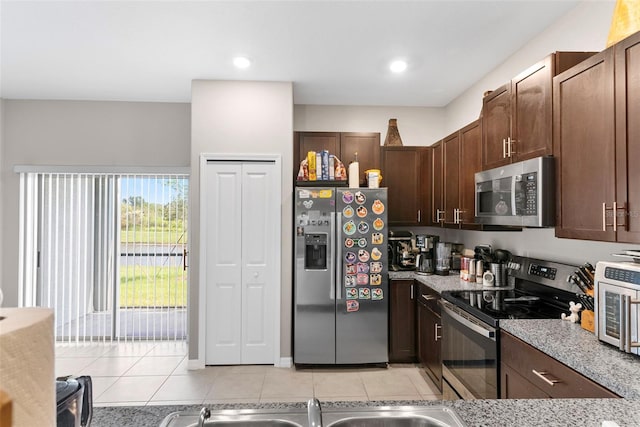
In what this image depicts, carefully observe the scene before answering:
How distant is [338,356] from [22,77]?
4165 mm

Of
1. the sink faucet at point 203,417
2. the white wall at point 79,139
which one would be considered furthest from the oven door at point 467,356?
the white wall at point 79,139

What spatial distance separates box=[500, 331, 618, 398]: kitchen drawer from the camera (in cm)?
139

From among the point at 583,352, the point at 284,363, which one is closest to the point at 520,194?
the point at 583,352

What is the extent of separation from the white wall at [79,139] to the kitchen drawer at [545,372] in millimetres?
3714

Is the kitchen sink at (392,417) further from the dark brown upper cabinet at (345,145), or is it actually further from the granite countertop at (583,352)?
the dark brown upper cabinet at (345,145)

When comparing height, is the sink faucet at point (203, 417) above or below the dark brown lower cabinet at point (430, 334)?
above

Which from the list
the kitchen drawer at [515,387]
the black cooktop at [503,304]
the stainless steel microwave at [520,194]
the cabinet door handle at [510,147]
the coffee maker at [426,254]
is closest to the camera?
the kitchen drawer at [515,387]

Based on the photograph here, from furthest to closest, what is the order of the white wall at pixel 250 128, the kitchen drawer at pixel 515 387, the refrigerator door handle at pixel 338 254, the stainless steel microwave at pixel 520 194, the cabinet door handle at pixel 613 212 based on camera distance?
the white wall at pixel 250 128, the refrigerator door handle at pixel 338 254, the stainless steel microwave at pixel 520 194, the kitchen drawer at pixel 515 387, the cabinet door handle at pixel 613 212

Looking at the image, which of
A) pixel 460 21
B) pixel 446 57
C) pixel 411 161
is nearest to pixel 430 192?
pixel 411 161

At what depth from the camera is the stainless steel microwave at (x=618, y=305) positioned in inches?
55.2

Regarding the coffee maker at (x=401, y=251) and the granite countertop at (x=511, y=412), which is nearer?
the granite countertop at (x=511, y=412)

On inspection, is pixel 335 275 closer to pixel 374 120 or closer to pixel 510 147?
pixel 510 147

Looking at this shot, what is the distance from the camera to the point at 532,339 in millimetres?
1695

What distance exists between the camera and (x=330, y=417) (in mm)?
985
